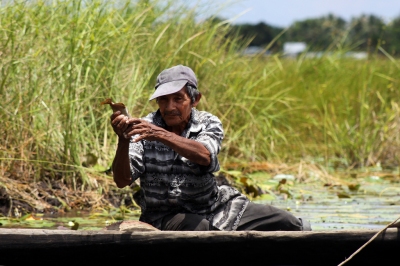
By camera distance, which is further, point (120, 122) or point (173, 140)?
point (173, 140)

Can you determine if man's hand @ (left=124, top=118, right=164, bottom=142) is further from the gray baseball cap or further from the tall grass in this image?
the tall grass

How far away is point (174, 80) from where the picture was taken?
3852 mm

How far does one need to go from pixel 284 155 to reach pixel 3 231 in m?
5.30

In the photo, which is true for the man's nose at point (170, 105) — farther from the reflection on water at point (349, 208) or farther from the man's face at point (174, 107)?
the reflection on water at point (349, 208)

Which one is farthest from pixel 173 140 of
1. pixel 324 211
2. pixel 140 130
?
pixel 324 211

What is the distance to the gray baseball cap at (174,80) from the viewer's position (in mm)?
3801

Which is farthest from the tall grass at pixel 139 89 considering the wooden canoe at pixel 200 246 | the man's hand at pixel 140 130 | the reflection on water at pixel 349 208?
the man's hand at pixel 140 130

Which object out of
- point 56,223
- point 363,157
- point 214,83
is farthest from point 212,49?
point 56,223

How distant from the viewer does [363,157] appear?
8.74 metres

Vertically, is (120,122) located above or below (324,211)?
above

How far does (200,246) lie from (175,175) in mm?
466

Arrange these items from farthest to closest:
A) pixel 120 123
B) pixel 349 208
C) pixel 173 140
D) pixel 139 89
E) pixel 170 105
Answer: pixel 139 89 < pixel 349 208 < pixel 170 105 < pixel 173 140 < pixel 120 123

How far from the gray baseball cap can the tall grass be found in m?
1.67

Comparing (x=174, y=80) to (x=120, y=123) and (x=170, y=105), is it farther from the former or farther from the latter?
(x=120, y=123)
